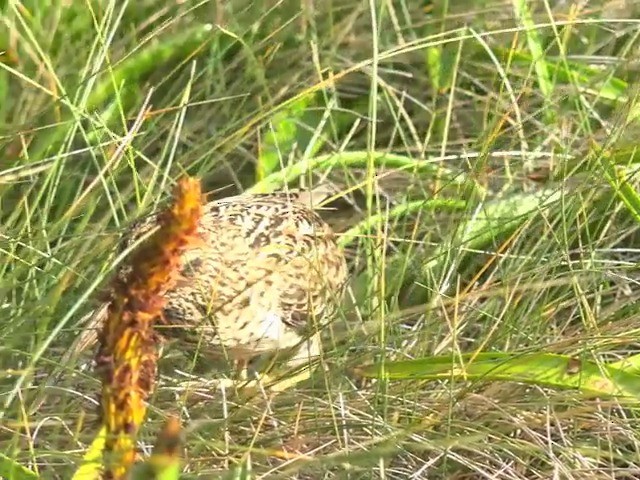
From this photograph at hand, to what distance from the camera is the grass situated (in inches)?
46.4

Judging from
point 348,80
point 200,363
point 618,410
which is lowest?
point 618,410

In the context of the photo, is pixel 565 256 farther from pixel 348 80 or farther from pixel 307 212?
pixel 348 80

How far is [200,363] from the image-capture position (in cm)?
148

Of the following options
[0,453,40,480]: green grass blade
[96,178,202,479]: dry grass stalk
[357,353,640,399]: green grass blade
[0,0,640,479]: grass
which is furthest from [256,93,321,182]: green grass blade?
[96,178,202,479]: dry grass stalk

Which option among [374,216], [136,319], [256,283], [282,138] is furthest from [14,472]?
[282,138]

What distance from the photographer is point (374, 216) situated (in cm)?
156

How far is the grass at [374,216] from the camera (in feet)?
3.86

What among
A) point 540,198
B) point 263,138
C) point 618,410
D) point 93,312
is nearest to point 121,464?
point 93,312

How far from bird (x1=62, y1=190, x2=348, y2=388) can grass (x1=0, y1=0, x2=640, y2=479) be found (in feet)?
0.15

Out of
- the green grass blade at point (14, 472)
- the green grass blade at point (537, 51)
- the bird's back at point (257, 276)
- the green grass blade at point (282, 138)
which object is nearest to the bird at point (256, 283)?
the bird's back at point (257, 276)

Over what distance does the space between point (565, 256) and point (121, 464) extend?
779 mm

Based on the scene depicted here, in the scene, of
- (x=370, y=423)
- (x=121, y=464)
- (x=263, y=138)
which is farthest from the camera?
(x=263, y=138)

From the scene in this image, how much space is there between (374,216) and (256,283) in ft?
0.74

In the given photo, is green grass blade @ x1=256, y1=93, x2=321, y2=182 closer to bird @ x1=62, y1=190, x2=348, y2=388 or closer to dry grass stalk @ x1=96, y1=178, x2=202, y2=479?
bird @ x1=62, y1=190, x2=348, y2=388
